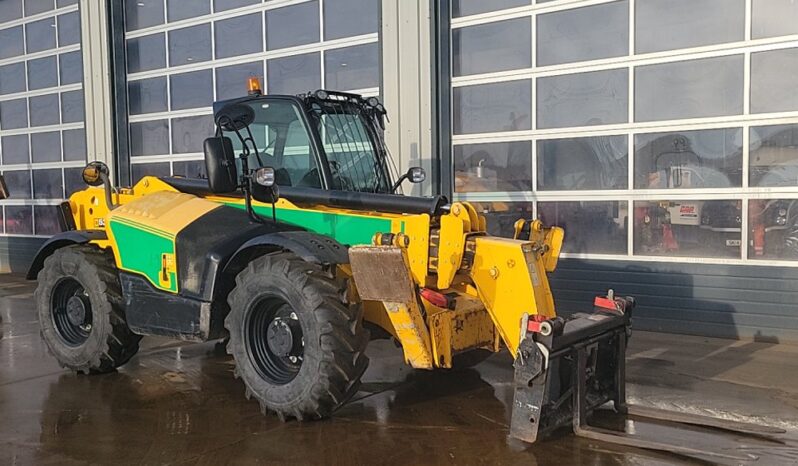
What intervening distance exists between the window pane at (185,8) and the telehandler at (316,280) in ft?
20.9

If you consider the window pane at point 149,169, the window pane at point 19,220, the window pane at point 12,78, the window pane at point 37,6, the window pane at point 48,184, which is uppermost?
the window pane at point 37,6

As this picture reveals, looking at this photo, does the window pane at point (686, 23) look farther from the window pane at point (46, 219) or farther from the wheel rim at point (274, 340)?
the window pane at point (46, 219)

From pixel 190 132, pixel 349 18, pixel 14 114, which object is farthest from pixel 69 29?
pixel 349 18

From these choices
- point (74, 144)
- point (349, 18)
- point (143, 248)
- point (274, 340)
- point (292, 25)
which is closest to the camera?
point (274, 340)

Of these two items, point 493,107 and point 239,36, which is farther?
point 239,36

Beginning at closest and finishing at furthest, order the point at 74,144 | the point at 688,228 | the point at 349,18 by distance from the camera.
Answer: the point at 688,228 → the point at 349,18 → the point at 74,144

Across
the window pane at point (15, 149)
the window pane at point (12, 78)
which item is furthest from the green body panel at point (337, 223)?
the window pane at point (12, 78)

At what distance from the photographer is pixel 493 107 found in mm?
9398

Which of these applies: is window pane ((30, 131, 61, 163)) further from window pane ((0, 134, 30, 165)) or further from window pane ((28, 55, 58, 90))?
window pane ((28, 55, 58, 90))

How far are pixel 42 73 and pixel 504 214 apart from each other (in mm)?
10379

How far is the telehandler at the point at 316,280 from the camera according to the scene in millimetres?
4582

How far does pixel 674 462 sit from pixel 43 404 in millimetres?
4483

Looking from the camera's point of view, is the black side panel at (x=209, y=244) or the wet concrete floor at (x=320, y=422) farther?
the black side panel at (x=209, y=244)

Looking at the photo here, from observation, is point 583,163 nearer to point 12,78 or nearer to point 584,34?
point 584,34
